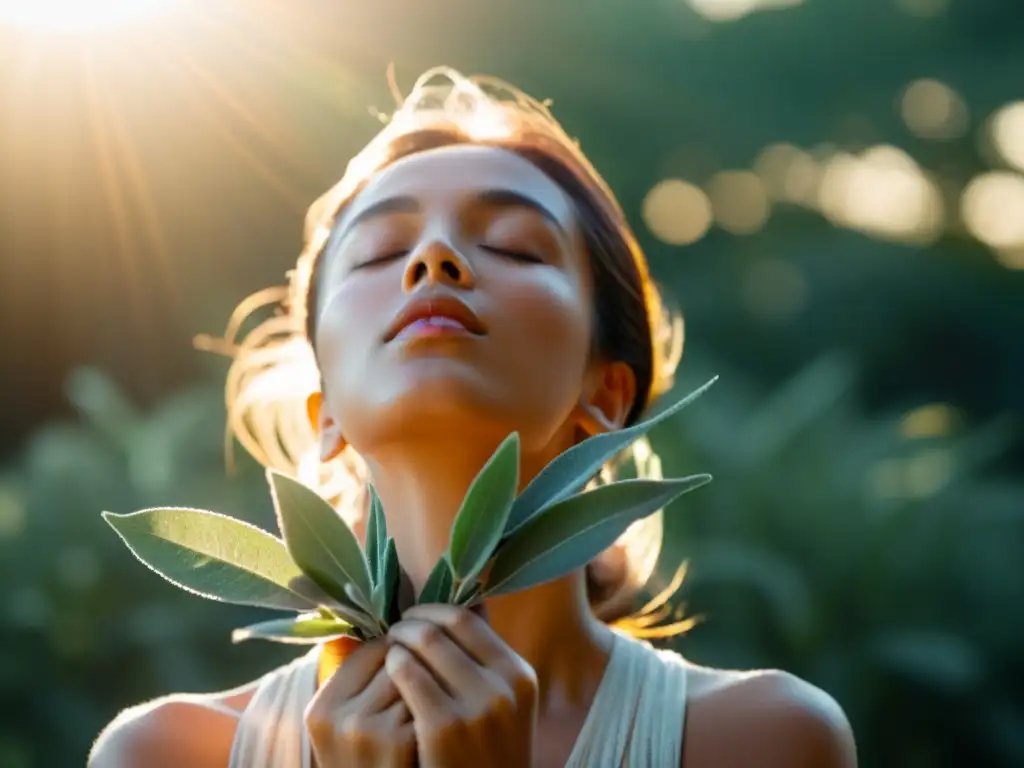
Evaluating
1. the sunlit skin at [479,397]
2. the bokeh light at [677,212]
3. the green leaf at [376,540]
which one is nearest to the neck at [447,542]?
the sunlit skin at [479,397]

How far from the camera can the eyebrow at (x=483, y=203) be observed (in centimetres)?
172

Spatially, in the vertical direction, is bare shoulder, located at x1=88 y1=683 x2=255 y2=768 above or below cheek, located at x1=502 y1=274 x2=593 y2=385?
below

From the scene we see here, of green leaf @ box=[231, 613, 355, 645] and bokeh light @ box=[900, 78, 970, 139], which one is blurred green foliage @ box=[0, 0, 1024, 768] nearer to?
bokeh light @ box=[900, 78, 970, 139]

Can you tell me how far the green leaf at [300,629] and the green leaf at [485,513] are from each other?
122mm

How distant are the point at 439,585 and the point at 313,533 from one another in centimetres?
13

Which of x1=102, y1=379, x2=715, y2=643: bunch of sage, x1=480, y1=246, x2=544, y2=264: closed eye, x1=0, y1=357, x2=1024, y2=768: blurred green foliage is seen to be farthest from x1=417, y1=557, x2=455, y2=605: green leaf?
x1=0, y1=357, x2=1024, y2=768: blurred green foliage

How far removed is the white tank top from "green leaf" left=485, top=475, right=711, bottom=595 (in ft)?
1.42

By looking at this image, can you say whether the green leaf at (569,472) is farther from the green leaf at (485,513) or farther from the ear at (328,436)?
the ear at (328,436)

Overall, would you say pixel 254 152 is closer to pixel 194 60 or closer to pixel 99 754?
pixel 194 60

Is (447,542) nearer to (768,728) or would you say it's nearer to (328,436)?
(328,436)

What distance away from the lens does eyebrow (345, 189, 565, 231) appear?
1721mm

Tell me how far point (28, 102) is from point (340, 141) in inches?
67.3

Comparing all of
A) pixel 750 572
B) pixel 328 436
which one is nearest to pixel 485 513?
pixel 328 436

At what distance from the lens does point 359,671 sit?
1.25m
